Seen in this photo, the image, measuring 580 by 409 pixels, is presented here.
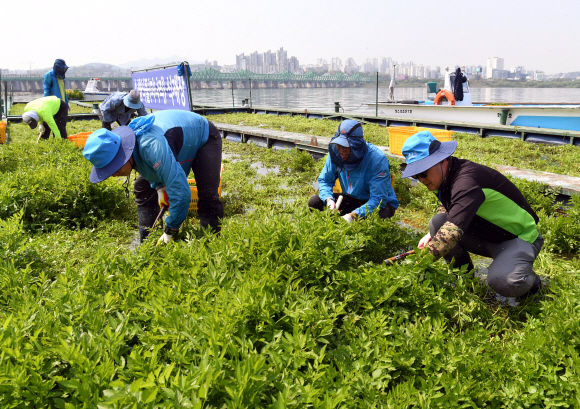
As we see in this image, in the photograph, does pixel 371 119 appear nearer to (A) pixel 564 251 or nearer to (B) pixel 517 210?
(A) pixel 564 251

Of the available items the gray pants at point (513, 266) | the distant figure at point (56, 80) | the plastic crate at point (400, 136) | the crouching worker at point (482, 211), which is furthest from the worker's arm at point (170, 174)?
the distant figure at point (56, 80)

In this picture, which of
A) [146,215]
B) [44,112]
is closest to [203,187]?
[146,215]

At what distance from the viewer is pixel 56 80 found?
404 inches

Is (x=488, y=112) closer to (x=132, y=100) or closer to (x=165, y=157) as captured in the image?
(x=132, y=100)

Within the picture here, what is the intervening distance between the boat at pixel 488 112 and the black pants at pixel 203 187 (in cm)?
1310

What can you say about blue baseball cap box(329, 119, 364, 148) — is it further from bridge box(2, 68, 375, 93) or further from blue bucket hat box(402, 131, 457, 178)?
bridge box(2, 68, 375, 93)

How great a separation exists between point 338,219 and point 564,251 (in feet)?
10.5

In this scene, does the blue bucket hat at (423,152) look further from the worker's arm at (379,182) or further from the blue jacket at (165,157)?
the blue jacket at (165,157)

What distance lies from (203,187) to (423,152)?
99.3 inches

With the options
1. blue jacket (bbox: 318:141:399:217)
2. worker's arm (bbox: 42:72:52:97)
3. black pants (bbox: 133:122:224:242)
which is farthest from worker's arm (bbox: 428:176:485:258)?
worker's arm (bbox: 42:72:52:97)

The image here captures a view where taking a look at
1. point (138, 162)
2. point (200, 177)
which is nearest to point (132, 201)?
point (200, 177)

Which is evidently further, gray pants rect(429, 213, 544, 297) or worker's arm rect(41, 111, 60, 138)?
worker's arm rect(41, 111, 60, 138)

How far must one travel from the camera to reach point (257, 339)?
6.79 ft

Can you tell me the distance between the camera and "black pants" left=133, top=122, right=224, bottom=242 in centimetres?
452
